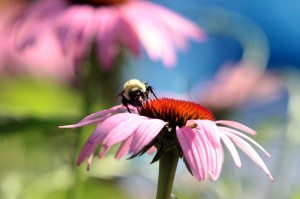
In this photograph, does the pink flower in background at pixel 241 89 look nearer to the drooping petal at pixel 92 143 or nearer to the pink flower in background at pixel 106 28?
the pink flower in background at pixel 106 28

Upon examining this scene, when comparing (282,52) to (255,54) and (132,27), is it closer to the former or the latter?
(255,54)

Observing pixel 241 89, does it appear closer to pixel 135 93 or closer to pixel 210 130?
pixel 135 93

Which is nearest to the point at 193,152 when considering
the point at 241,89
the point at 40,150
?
the point at 40,150

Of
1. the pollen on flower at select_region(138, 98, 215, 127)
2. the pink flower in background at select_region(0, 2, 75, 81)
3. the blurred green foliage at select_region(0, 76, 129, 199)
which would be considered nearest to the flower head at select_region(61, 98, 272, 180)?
the pollen on flower at select_region(138, 98, 215, 127)

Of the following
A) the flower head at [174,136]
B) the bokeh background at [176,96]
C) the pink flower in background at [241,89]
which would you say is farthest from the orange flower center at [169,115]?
the pink flower in background at [241,89]

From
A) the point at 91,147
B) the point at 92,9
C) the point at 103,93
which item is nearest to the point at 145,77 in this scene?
the point at 103,93

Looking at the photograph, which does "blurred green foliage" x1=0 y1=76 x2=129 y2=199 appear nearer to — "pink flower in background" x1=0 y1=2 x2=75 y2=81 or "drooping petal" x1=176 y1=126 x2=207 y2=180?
"pink flower in background" x1=0 y1=2 x2=75 y2=81
